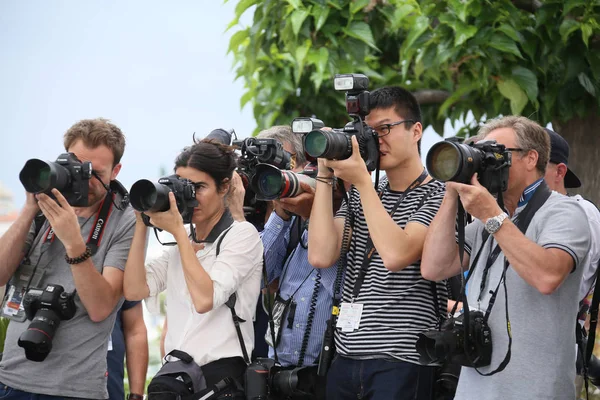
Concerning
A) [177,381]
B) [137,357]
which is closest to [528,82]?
[177,381]

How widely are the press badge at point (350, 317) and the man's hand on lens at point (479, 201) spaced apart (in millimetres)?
566

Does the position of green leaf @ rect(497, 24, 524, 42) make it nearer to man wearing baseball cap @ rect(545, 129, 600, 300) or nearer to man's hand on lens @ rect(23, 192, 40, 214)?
man wearing baseball cap @ rect(545, 129, 600, 300)

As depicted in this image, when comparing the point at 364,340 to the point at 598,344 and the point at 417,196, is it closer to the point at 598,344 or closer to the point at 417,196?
the point at 417,196

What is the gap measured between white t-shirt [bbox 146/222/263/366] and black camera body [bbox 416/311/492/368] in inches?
28.3

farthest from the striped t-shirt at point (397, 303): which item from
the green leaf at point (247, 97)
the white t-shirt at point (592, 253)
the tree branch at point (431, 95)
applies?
the green leaf at point (247, 97)

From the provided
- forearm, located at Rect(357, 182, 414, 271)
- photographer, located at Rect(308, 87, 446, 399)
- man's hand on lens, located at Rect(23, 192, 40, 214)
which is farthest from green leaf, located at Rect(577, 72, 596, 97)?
man's hand on lens, located at Rect(23, 192, 40, 214)

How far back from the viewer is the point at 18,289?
10.2 feet

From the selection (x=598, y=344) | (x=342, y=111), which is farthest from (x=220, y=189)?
(x=598, y=344)

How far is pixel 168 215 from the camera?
111 inches

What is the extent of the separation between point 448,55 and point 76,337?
5.66 feet

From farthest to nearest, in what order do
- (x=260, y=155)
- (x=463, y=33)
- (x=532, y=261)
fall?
1. (x=463, y=33)
2. (x=260, y=155)
3. (x=532, y=261)

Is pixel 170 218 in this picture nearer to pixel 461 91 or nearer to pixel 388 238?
pixel 388 238

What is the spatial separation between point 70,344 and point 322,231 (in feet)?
3.19

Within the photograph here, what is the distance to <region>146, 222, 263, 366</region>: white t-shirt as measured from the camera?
2.85m
